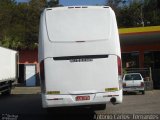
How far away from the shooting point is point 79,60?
13.4m

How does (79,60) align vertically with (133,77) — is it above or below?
above

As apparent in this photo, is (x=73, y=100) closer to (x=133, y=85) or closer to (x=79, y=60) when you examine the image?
(x=79, y=60)

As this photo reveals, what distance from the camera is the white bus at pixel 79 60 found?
13203mm

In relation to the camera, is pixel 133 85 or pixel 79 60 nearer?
pixel 79 60

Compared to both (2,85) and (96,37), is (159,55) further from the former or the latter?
(96,37)

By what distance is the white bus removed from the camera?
1320cm

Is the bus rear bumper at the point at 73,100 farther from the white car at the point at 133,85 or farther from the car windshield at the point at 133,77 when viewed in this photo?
the car windshield at the point at 133,77

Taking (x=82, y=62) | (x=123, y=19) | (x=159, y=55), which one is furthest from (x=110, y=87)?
(x=123, y=19)

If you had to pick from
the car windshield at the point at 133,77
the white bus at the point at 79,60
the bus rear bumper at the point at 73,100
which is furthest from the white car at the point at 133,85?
the bus rear bumper at the point at 73,100

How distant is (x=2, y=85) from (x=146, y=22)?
58655mm

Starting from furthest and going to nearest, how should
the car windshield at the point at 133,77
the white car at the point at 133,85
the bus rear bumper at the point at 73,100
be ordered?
the car windshield at the point at 133,77 < the white car at the point at 133,85 < the bus rear bumper at the point at 73,100

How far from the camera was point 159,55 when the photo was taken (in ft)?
133

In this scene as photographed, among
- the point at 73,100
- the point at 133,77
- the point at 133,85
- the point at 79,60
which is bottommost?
the point at 133,85

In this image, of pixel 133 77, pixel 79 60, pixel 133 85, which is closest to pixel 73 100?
pixel 79 60
